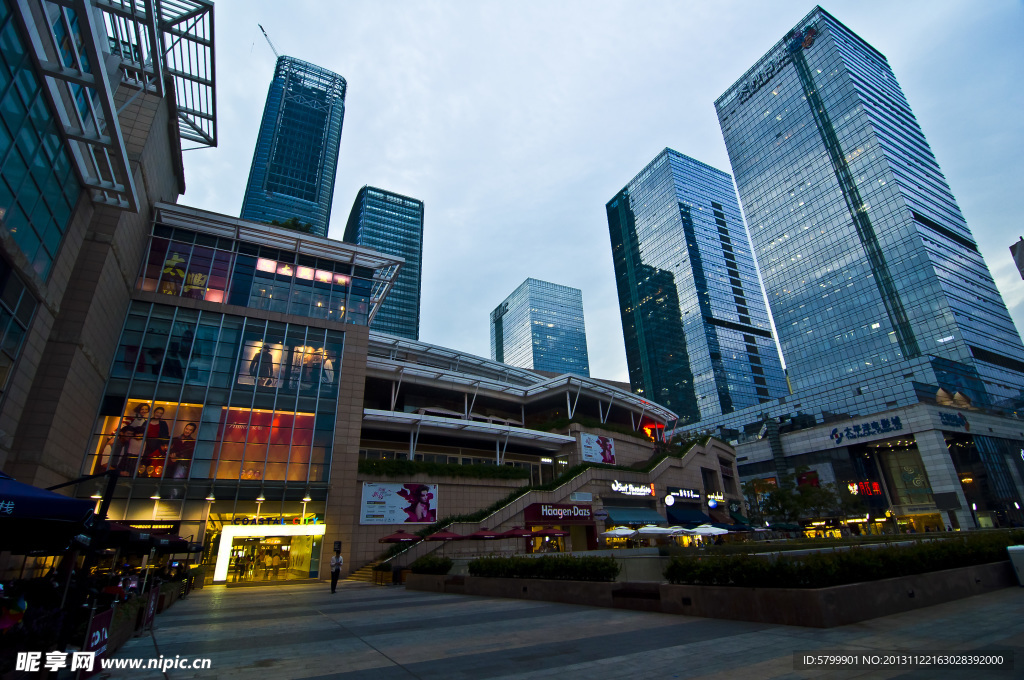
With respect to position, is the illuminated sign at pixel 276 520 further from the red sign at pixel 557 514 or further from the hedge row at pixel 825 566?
the hedge row at pixel 825 566

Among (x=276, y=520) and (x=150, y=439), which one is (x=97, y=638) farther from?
(x=150, y=439)

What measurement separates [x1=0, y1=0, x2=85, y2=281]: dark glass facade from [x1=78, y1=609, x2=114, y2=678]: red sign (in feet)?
41.6

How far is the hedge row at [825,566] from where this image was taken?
33.4ft

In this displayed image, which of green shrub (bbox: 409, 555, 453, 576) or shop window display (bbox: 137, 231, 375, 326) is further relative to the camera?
shop window display (bbox: 137, 231, 375, 326)

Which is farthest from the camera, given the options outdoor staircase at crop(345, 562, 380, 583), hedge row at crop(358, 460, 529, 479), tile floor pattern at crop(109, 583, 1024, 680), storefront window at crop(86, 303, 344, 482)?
hedge row at crop(358, 460, 529, 479)

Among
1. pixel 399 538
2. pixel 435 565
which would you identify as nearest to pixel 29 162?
pixel 435 565

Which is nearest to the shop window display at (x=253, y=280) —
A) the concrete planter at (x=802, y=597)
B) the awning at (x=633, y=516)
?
the awning at (x=633, y=516)

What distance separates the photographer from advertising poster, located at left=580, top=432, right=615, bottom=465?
1866 inches

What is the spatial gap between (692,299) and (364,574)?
144 metres

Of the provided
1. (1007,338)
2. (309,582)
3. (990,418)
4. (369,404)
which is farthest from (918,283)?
(309,582)

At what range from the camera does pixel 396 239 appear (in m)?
165

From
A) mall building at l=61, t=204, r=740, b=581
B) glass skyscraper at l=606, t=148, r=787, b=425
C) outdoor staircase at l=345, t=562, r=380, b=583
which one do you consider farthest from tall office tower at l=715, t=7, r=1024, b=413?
outdoor staircase at l=345, t=562, r=380, b=583

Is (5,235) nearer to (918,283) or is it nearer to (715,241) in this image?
(918,283)

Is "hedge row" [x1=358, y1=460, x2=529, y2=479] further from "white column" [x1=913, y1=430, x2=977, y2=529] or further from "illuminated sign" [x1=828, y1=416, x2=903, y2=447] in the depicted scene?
"white column" [x1=913, y1=430, x2=977, y2=529]
